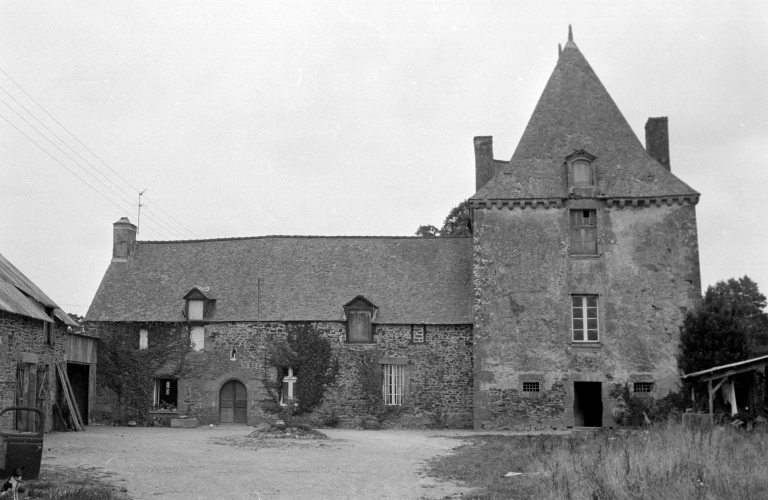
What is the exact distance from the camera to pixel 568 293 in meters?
28.4

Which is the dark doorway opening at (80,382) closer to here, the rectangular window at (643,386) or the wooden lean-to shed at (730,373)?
the rectangular window at (643,386)

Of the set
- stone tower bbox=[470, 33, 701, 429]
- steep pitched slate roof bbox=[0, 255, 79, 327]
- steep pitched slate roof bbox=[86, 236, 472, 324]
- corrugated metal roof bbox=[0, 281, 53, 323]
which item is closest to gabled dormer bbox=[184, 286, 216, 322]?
steep pitched slate roof bbox=[86, 236, 472, 324]

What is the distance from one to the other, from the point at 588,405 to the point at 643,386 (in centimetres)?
295

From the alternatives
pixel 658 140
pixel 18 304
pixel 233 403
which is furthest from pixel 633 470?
pixel 658 140

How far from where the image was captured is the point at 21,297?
72.5 feet

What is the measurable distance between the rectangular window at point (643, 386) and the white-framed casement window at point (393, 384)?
803 centimetres

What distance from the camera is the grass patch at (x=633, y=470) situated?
1049cm

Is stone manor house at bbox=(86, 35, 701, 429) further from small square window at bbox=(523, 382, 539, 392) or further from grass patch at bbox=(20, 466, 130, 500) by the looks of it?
grass patch at bbox=(20, 466, 130, 500)

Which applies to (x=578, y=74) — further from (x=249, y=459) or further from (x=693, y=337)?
(x=249, y=459)

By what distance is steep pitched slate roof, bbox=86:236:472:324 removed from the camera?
3023cm

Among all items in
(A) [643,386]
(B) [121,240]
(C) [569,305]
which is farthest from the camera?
(B) [121,240]

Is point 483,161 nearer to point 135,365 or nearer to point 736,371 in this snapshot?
point 736,371

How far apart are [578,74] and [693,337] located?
36.5 feet

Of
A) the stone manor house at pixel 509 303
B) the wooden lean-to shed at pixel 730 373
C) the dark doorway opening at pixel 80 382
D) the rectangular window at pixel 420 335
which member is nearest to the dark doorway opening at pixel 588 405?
the stone manor house at pixel 509 303
